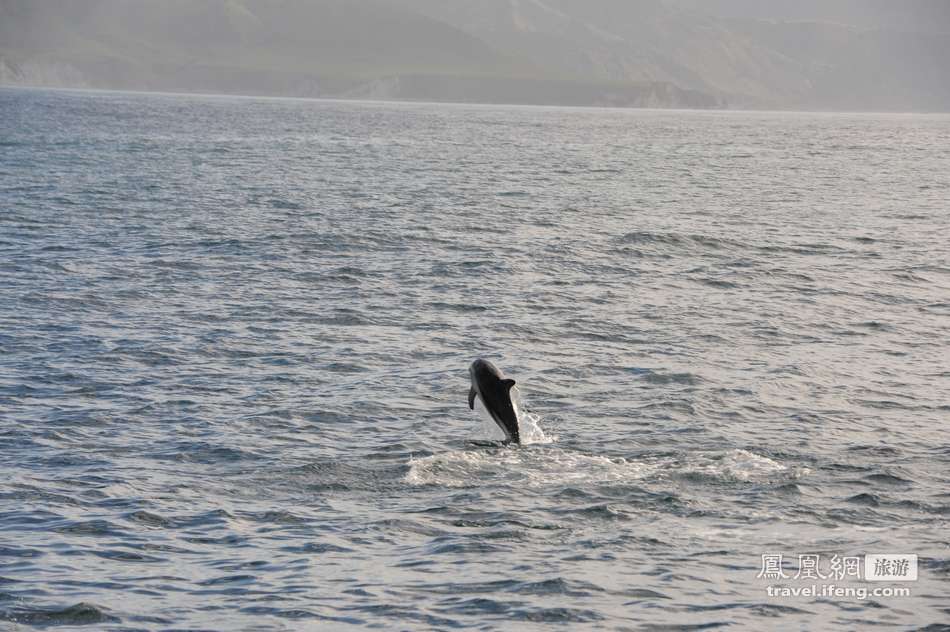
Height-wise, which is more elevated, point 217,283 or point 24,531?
point 217,283

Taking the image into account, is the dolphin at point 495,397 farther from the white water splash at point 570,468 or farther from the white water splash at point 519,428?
the white water splash at point 570,468

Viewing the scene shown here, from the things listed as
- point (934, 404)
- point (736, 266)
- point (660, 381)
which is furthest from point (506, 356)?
point (736, 266)

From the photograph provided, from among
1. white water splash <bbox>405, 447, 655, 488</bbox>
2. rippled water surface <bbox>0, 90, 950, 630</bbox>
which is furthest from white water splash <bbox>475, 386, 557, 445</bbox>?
white water splash <bbox>405, 447, 655, 488</bbox>

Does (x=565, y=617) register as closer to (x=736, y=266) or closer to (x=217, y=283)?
(x=217, y=283)

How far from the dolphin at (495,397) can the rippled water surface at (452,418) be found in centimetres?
39

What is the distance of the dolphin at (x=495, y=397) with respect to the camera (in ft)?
69.5

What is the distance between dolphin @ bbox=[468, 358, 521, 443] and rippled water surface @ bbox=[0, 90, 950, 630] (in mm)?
→ 394

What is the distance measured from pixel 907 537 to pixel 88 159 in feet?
243

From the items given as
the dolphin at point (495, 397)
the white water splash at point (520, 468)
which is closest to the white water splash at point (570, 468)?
the white water splash at point (520, 468)

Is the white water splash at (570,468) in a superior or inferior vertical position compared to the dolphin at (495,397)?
inferior

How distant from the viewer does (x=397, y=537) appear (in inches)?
667

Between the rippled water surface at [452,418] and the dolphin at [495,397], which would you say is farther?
the dolphin at [495,397]

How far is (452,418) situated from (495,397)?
2.38 meters

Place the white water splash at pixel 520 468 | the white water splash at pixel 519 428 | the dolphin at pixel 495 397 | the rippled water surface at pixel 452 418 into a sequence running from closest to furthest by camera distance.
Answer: the rippled water surface at pixel 452 418 → the white water splash at pixel 520 468 → the dolphin at pixel 495 397 → the white water splash at pixel 519 428
